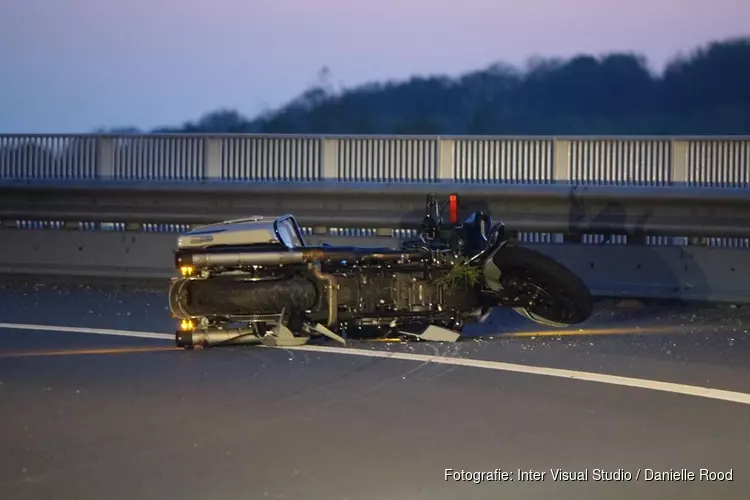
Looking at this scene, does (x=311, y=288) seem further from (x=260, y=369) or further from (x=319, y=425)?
(x=319, y=425)

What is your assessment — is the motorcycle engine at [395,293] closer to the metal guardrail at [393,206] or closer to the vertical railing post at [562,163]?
the metal guardrail at [393,206]

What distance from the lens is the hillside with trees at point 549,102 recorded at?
58.6 ft

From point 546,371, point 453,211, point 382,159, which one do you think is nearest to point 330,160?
point 382,159

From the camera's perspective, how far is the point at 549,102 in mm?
18547

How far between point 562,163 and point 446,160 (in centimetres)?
132

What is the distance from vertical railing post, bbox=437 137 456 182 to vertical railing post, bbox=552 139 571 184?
1151 mm

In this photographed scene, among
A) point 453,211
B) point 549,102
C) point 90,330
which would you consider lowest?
point 90,330

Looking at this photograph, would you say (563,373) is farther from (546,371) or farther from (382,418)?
(382,418)

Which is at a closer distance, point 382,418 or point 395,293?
point 382,418

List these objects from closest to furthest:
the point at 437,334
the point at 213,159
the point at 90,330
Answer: the point at 437,334 → the point at 90,330 → the point at 213,159

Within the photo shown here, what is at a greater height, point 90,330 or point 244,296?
point 244,296

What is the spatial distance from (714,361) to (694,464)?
3.40 metres

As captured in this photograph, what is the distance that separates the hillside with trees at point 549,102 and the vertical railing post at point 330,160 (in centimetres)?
242

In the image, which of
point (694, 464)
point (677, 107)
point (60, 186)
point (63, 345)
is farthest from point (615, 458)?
point (677, 107)
